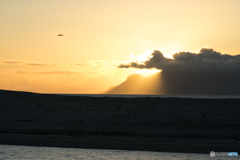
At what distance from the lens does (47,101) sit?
118 ft

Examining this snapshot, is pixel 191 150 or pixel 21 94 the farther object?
pixel 21 94

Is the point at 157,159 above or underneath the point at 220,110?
underneath

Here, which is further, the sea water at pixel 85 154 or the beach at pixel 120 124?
the beach at pixel 120 124

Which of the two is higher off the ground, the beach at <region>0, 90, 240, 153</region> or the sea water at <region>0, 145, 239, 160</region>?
the beach at <region>0, 90, 240, 153</region>

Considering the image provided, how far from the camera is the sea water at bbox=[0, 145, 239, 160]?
52.8 ft

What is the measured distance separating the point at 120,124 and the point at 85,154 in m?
9.44

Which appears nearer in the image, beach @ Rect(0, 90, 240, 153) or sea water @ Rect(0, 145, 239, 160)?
sea water @ Rect(0, 145, 239, 160)

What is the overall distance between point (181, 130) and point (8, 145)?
12.8 metres

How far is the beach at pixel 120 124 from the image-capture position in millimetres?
19547

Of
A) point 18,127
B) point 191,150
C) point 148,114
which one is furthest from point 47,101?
point 191,150

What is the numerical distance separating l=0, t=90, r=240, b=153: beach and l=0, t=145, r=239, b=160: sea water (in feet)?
2.98

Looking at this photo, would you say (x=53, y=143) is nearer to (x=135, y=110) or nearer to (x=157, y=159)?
(x=157, y=159)

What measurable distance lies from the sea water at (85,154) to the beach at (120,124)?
908 mm

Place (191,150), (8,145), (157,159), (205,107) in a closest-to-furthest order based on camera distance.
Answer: (157,159), (191,150), (8,145), (205,107)
